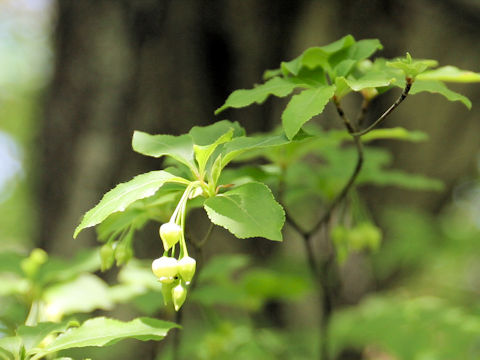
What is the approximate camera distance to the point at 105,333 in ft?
3.05

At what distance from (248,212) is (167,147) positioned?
29cm

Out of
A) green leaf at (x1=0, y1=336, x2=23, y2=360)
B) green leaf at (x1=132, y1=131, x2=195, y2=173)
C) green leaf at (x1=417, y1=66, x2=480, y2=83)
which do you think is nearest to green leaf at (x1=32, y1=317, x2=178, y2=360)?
green leaf at (x1=0, y1=336, x2=23, y2=360)

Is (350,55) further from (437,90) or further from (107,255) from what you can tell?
(107,255)

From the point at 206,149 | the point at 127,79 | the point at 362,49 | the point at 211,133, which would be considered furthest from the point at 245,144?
the point at 127,79

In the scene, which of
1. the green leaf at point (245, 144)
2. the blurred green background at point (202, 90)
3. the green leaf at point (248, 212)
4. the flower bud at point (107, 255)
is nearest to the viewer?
the green leaf at point (248, 212)

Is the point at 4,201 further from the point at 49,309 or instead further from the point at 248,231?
the point at 248,231

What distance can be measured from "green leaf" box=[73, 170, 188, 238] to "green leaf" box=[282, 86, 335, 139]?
9.9 inches

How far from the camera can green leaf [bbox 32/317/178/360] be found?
0.89 m

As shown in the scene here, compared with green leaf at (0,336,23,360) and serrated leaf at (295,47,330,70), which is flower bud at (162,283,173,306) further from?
serrated leaf at (295,47,330,70)

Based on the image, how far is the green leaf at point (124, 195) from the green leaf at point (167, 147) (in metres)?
0.08

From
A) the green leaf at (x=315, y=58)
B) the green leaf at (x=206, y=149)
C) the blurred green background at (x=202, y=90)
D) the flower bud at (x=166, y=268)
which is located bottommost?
the flower bud at (x=166, y=268)

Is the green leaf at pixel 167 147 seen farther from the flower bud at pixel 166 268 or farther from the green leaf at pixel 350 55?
the green leaf at pixel 350 55

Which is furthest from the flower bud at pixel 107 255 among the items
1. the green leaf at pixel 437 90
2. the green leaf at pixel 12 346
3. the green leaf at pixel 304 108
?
the green leaf at pixel 437 90

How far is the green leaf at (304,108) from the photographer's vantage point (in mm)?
917
